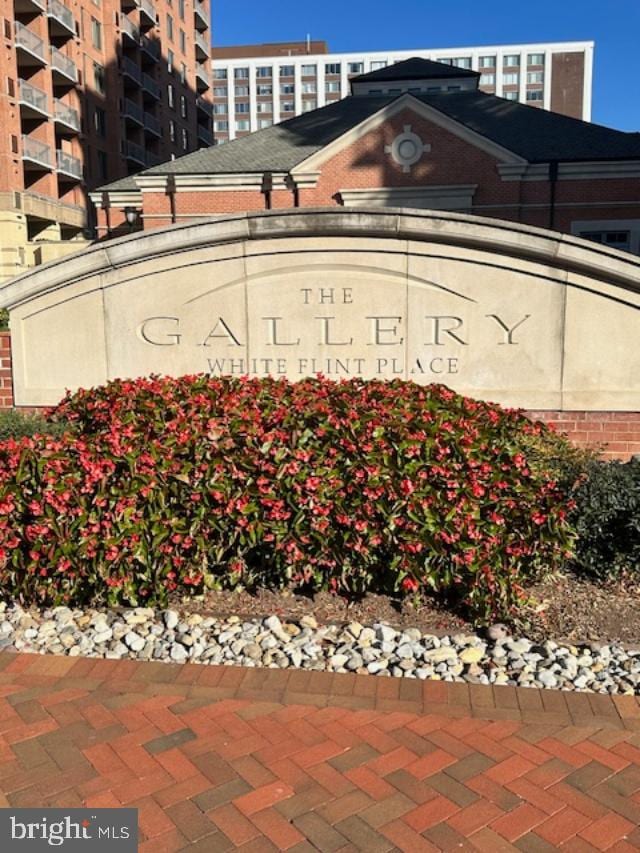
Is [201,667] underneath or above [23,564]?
underneath

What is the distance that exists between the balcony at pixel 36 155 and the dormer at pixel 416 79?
56.6 ft

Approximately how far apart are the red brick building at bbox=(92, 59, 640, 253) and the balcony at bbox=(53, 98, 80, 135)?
63.7 ft

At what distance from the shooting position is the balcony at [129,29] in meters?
49.5

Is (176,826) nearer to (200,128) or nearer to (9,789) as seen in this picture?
(9,789)

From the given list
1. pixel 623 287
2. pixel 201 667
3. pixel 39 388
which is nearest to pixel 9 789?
pixel 201 667

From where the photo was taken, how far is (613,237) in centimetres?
2494

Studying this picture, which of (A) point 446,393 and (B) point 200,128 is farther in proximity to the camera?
(B) point 200,128

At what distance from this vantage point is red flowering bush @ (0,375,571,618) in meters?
4.30

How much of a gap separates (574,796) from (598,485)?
2428 mm

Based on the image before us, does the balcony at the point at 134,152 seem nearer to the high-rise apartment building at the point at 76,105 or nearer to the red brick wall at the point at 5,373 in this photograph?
the high-rise apartment building at the point at 76,105

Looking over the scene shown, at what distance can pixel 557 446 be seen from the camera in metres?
5.66

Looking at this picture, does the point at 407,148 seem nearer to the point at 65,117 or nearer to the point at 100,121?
the point at 65,117

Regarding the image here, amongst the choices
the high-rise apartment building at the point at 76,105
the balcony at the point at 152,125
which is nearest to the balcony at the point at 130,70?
the high-rise apartment building at the point at 76,105

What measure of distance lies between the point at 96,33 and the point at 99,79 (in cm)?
285
